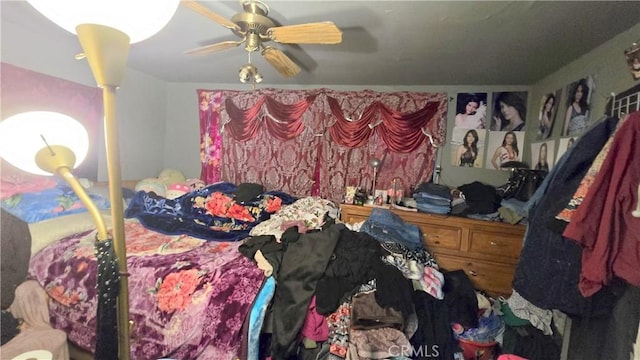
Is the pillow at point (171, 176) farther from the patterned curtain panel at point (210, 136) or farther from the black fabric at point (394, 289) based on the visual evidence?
the black fabric at point (394, 289)

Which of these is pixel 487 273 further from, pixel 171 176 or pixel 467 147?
pixel 171 176

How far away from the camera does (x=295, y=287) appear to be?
1471 mm

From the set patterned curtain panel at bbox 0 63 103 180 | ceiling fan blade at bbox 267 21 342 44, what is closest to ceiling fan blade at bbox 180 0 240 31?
ceiling fan blade at bbox 267 21 342 44

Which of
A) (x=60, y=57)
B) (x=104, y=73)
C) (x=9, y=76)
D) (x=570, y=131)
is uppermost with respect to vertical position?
(x=60, y=57)

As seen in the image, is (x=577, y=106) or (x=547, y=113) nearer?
(x=577, y=106)

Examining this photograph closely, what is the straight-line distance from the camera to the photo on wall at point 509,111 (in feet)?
8.78

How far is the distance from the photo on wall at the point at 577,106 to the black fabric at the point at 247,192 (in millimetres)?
2559

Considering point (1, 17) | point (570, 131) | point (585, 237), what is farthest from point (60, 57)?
point (570, 131)

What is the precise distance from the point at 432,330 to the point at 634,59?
172 cm

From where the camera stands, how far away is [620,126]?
3.30ft

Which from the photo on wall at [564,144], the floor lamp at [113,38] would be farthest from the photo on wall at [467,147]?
the floor lamp at [113,38]

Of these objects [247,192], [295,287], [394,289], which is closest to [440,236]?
[394,289]

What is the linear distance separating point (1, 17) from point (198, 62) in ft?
4.04

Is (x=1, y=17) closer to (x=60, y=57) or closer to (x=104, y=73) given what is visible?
(x=60, y=57)
